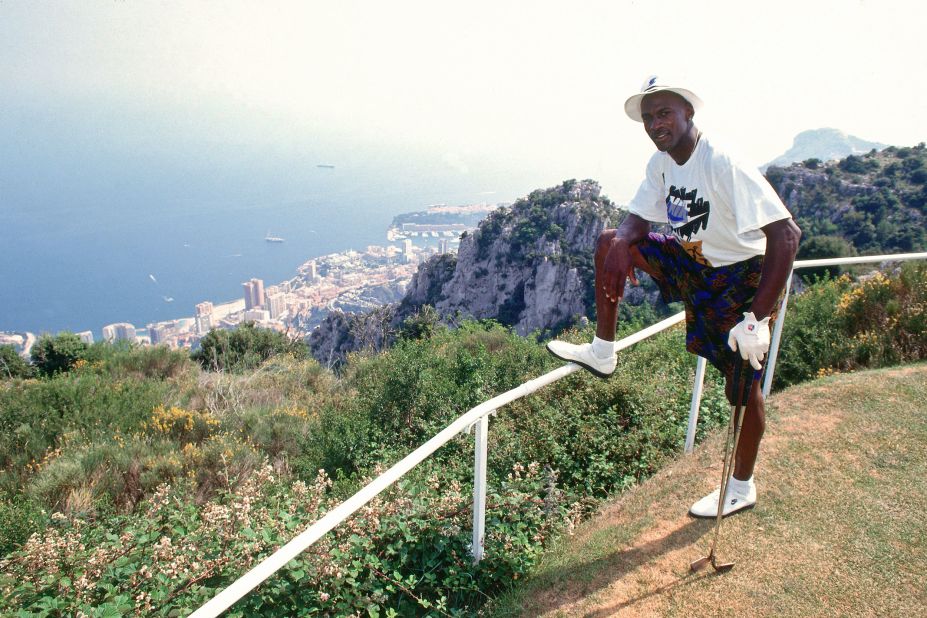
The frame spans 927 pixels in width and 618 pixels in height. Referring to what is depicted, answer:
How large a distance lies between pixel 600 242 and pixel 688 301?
0.52 meters

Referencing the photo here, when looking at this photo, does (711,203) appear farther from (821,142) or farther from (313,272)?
(821,142)

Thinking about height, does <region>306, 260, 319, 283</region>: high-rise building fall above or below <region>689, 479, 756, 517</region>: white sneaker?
below

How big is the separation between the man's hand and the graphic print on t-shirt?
25cm

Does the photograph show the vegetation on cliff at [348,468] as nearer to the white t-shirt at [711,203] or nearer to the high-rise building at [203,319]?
the white t-shirt at [711,203]

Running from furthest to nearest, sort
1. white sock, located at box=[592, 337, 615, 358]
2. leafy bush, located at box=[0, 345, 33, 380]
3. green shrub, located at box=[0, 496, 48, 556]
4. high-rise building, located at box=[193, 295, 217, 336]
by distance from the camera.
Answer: high-rise building, located at box=[193, 295, 217, 336], leafy bush, located at box=[0, 345, 33, 380], green shrub, located at box=[0, 496, 48, 556], white sock, located at box=[592, 337, 615, 358]

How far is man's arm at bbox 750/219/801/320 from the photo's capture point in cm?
196

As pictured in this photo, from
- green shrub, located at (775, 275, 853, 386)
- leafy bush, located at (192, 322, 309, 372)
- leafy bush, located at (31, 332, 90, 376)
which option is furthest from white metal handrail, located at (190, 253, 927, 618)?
leafy bush, located at (192, 322, 309, 372)

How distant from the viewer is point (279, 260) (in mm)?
115438

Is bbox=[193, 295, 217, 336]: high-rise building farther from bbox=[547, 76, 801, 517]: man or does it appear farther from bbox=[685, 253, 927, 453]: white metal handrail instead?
bbox=[547, 76, 801, 517]: man

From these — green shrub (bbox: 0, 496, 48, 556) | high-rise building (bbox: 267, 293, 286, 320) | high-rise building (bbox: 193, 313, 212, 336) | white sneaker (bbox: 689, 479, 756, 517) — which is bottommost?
high-rise building (bbox: 267, 293, 286, 320)

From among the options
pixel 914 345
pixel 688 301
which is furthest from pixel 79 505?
pixel 914 345

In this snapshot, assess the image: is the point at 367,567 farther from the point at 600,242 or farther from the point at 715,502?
the point at 600,242

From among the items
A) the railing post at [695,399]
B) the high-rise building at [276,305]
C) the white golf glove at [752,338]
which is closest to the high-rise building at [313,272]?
the high-rise building at [276,305]

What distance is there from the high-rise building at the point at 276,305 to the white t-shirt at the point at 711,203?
6265cm
